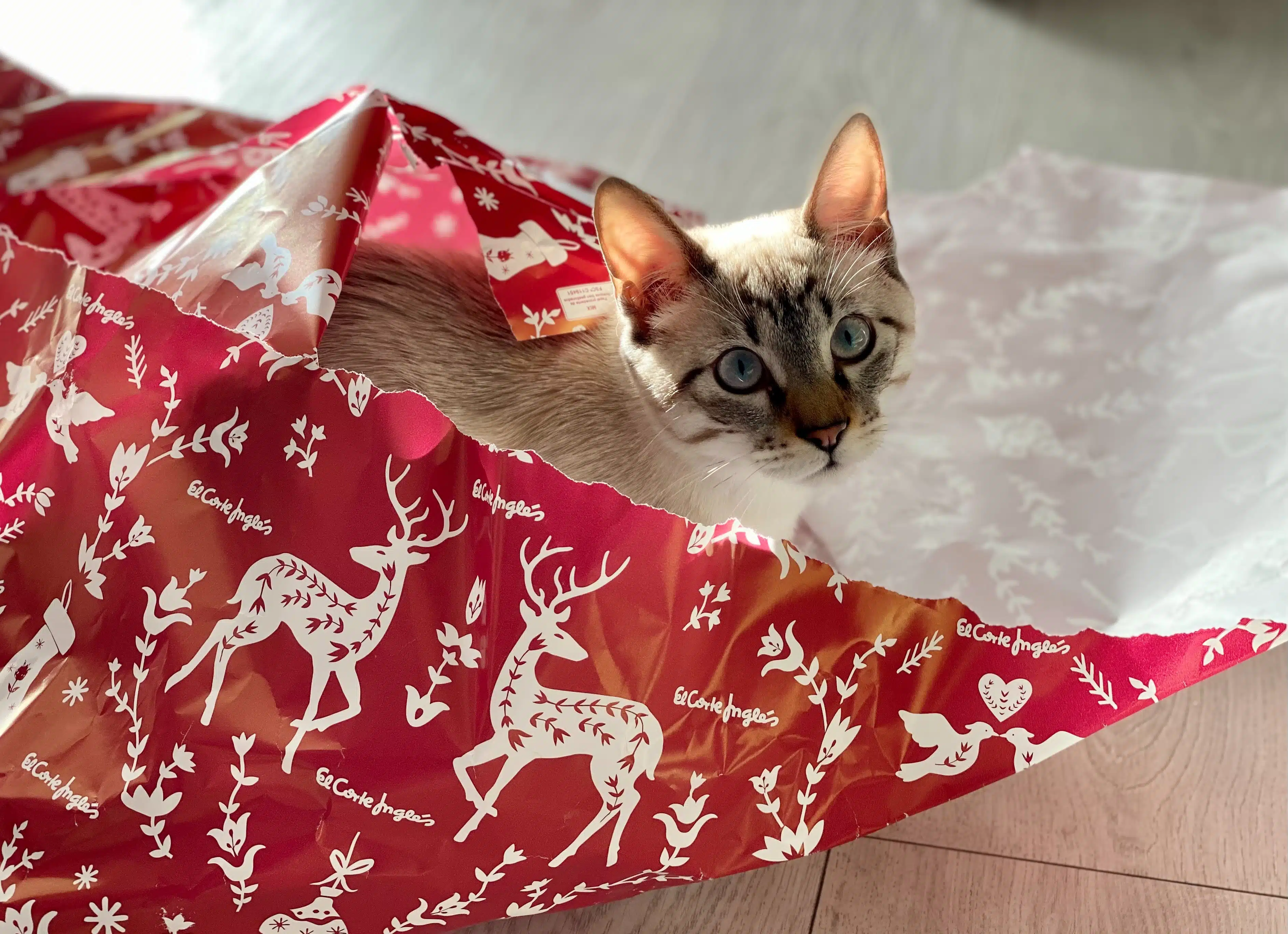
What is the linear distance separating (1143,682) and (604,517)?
16.6 inches

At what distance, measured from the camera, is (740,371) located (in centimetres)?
96

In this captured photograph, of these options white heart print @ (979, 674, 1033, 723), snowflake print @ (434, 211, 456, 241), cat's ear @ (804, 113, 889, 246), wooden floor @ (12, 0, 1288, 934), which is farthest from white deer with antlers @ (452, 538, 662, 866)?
wooden floor @ (12, 0, 1288, 934)

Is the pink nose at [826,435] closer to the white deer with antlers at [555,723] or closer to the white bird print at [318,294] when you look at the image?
the white deer with antlers at [555,723]

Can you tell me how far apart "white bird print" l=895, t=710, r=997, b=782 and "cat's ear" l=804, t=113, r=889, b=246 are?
0.42m

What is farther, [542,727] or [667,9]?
[667,9]

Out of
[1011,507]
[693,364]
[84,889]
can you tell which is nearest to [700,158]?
[1011,507]

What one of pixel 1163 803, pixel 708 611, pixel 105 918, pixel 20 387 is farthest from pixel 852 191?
pixel 105 918

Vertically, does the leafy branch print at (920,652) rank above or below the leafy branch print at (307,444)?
below

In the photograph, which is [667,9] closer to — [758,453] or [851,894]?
[758,453]

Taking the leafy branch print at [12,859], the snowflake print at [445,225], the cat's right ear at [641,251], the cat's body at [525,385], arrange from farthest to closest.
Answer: the snowflake print at [445,225] → the cat's body at [525,385] → the cat's right ear at [641,251] → the leafy branch print at [12,859]

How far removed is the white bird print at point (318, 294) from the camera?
0.84 metres

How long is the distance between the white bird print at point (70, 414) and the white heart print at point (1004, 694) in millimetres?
681

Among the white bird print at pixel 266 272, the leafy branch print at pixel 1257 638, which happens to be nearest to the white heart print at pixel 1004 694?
the leafy branch print at pixel 1257 638

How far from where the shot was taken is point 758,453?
3.13ft
